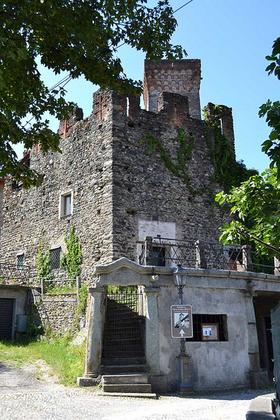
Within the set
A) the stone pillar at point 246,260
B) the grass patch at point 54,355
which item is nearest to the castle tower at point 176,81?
the stone pillar at point 246,260

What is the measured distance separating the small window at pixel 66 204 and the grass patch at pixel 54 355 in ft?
19.4

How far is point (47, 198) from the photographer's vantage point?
21.4 m

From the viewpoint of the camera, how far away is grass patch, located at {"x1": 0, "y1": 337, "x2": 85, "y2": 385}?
41.0 feet

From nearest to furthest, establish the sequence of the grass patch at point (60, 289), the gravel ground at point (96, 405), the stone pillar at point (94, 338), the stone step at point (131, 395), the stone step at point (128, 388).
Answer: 1. the gravel ground at point (96, 405)
2. the stone step at point (131, 395)
3. the stone step at point (128, 388)
4. the stone pillar at point (94, 338)
5. the grass patch at point (60, 289)

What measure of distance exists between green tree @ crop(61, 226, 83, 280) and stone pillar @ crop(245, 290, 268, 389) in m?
7.54

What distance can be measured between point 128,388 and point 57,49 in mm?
8244

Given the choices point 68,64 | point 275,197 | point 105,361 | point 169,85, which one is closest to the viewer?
point 68,64

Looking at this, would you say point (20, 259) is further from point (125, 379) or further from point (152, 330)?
point (125, 379)

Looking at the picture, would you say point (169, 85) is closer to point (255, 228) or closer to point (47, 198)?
point (47, 198)

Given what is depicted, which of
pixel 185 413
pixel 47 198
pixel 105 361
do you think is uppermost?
pixel 47 198

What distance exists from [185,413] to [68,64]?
679cm

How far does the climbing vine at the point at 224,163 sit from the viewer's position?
20.8 meters

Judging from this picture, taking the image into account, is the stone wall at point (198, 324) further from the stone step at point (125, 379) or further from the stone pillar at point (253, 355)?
the stone step at point (125, 379)

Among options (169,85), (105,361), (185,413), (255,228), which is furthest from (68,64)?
(169,85)
